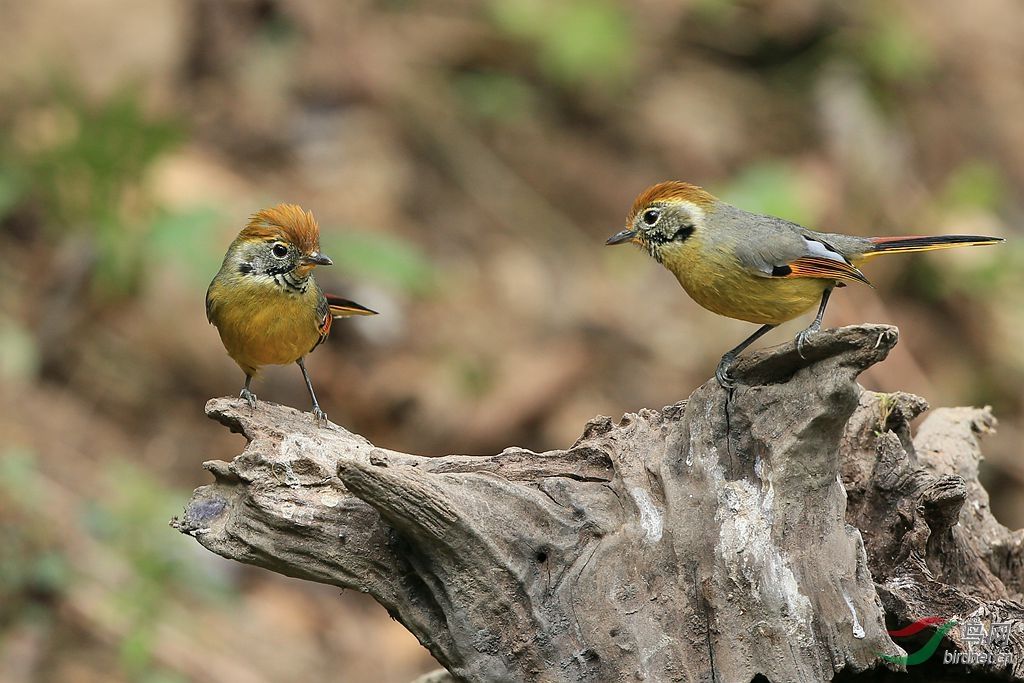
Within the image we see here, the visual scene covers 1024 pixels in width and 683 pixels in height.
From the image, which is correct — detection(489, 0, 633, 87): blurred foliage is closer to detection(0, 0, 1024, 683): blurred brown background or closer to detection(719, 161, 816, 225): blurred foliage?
detection(0, 0, 1024, 683): blurred brown background

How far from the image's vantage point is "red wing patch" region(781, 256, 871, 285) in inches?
169

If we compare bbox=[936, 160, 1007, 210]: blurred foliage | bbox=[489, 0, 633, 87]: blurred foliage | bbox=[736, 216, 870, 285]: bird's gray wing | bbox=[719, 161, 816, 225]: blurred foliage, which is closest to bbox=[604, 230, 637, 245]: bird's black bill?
bbox=[736, 216, 870, 285]: bird's gray wing

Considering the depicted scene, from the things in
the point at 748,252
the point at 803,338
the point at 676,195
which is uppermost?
the point at 676,195

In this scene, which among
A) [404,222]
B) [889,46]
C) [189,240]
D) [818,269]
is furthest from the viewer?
[889,46]

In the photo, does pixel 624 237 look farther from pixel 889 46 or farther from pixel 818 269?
pixel 889 46

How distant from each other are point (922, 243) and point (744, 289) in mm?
721

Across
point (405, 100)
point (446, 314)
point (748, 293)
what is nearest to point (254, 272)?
point (748, 293)

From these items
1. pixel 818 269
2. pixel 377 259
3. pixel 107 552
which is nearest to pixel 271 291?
pixel 818 269

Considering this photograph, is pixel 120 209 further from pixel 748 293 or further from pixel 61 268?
pixel 748 293

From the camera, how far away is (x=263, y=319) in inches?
188

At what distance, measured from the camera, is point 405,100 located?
417 inches

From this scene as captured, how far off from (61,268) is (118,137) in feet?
3.44

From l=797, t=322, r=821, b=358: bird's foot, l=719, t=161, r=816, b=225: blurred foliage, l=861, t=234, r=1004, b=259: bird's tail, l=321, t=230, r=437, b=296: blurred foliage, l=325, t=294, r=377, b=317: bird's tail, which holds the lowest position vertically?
l=797, t=322, r=821, b=358: bird's foot

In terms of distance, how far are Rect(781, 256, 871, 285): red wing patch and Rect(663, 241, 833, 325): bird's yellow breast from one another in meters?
0.04
